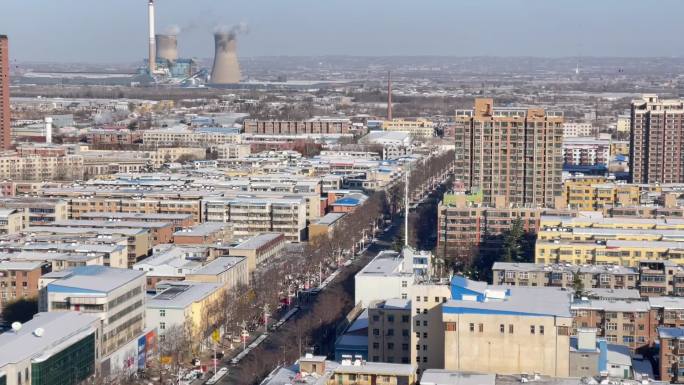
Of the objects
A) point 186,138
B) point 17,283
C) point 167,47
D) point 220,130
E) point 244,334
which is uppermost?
point 167,47

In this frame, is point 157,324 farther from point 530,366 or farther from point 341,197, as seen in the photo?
point 341,197

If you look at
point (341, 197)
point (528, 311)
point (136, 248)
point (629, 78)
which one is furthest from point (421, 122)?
point (629, 78)

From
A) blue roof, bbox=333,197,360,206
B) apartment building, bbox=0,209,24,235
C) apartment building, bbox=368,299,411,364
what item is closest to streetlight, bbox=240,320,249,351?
apartment building, bbox=368,299,411,364

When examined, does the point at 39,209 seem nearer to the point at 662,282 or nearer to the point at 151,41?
the point at 662,282

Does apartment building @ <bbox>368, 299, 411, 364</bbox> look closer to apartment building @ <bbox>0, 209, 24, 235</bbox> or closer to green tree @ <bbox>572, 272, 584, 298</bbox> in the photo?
green tree @ <bbox>572, 272, 584, 298</bbox>

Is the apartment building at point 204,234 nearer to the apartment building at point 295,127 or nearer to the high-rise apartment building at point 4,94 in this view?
the high-rise apartment building at point 4,94

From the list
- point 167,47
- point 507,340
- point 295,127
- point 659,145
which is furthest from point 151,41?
point 507,340
